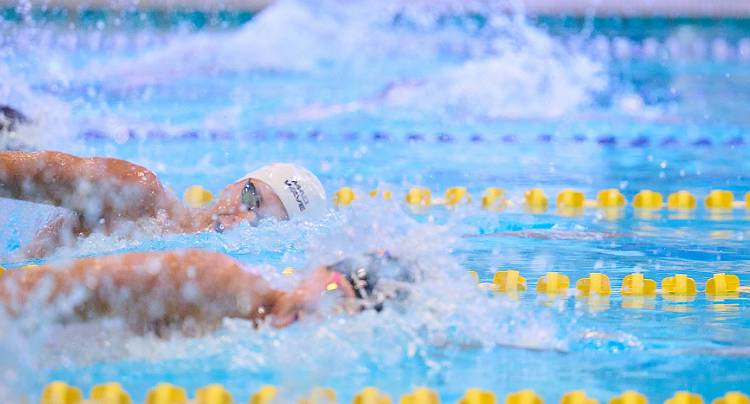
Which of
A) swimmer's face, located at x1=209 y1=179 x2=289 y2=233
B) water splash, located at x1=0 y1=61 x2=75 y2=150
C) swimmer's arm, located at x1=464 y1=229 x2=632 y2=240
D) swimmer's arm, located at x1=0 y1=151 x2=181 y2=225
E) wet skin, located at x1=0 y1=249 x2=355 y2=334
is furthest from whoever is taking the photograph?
swimmer's arm, located at x1=464 y1=229 x2=632 y2=240

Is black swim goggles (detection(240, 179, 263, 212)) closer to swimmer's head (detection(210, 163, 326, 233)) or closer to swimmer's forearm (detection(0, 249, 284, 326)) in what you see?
swimmer's head (detection(210, 163, 326, 233))

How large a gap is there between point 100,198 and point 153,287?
930 millimetres

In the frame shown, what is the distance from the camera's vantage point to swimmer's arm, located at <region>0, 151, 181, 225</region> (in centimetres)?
234

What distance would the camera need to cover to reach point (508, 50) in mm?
10430

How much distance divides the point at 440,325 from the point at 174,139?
215 inches

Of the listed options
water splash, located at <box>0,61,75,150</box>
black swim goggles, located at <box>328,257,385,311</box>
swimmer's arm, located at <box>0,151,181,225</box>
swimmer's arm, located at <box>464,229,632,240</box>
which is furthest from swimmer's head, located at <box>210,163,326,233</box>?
black swim goggles, located at <box>328,257,385,311</box>

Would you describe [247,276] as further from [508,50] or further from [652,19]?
[652,19]

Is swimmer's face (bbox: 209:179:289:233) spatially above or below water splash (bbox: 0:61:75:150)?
below

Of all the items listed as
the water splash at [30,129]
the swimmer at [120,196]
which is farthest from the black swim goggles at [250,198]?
the water splash at [30,129]

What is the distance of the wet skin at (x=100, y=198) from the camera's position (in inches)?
92.9

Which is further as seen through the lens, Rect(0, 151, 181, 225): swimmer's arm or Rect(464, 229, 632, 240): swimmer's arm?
Rect(464, 229, 632, 240): swimmer's arm

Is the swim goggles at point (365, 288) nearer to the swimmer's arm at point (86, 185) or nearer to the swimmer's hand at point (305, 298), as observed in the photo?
the swimmer's hand at point (305, 298)

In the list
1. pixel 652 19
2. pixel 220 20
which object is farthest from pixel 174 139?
pixel 652 19

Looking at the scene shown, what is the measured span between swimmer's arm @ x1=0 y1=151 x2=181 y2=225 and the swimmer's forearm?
570mm
